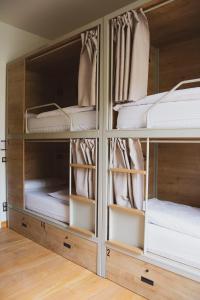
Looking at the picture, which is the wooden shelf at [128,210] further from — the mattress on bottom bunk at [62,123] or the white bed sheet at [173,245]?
the mattress on bottom bunk at [62,123]

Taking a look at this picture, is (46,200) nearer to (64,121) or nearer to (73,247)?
(73,247)

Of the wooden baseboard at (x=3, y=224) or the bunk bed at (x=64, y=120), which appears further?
the wooden baseboard at (x=3, y=224)

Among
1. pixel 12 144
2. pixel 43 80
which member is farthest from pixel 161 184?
pixel 43 80

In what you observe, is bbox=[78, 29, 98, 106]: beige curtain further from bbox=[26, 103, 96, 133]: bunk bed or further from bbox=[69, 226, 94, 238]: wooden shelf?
bbox=[69, 226, 94, 238]: wooden shelf

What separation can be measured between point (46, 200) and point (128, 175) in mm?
1242

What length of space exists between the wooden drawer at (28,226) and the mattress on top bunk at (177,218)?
1.37 m

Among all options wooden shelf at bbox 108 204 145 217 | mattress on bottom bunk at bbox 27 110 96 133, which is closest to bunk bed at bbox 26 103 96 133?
mattress on bottom bunk at bbox 27 110 96 133

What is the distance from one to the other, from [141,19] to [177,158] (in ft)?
4.71

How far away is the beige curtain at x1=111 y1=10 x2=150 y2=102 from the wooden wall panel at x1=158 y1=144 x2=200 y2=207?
913 millimetres

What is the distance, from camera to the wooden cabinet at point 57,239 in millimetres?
2408

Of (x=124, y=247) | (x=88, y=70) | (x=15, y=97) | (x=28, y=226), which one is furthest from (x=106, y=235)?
(x=15, y=97)

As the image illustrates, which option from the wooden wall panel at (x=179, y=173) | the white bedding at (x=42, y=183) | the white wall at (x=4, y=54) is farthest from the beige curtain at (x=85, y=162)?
the white wall at (x=4, y=54)

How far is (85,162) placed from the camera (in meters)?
2.46

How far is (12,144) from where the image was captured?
3.46 metres
